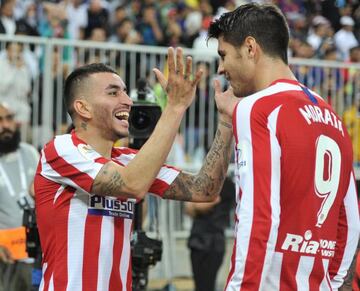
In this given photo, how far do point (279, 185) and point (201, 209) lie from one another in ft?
20.0

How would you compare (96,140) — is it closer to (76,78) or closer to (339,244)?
(76,78)

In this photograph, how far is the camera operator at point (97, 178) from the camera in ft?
15.0

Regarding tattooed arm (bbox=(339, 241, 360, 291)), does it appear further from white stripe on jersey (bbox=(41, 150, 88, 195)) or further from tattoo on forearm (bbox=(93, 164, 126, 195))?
white stripe on jersey (bbox=(41, 150, 88, 195))

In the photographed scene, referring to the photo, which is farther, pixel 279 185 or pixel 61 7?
pixel 61 7

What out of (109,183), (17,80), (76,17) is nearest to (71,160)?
(109,183)

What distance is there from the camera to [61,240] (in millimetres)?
4719

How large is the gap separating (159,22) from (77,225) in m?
13.2

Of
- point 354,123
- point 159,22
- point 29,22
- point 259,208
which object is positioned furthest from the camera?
point 159,22

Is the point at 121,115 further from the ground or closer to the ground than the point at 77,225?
further from the ground

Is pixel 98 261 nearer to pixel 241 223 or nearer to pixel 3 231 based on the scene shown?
pixel 241 223

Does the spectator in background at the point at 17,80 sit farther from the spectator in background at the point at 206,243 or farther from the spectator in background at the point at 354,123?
the spectator in background at the point at 354,123

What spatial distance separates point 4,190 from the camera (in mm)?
8844

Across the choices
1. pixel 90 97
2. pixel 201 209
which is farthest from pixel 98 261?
pixel 201 209

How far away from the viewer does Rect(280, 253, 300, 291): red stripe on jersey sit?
4.08 metres
